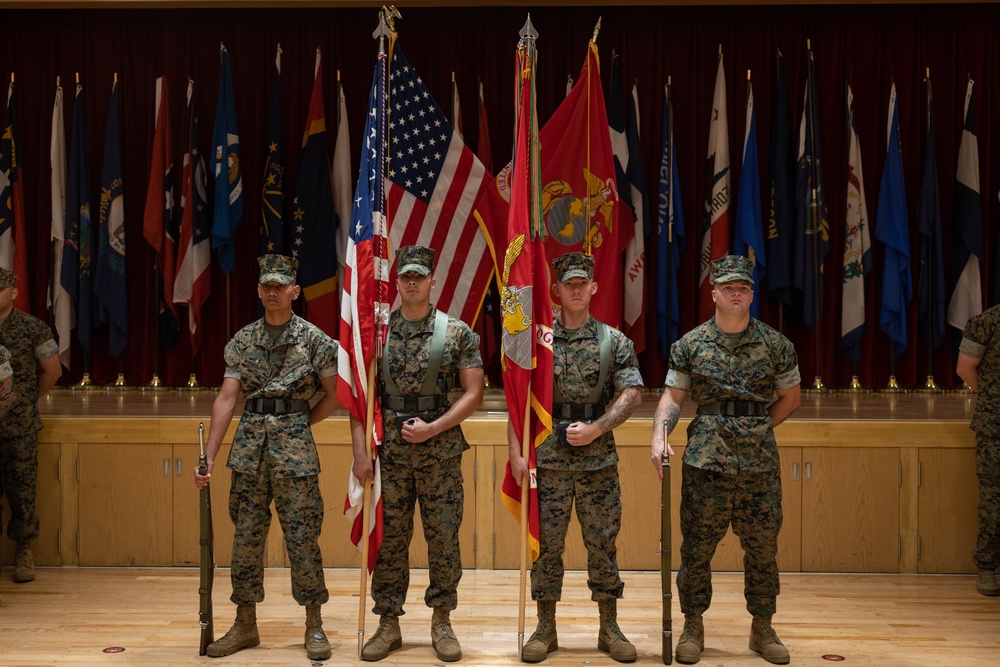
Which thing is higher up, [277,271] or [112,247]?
[112,247]

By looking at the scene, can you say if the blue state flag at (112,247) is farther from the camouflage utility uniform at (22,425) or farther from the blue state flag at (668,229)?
the blue state flag at (668,229)

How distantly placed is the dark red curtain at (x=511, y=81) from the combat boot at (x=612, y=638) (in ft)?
12.1

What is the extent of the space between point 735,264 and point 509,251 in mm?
1013

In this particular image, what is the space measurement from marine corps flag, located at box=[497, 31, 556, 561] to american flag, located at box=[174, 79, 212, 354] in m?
3.93

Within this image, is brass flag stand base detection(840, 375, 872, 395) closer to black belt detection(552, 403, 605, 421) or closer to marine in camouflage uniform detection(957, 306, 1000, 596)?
marine in camouflage uniform detection(957, 306, 1000, 596)

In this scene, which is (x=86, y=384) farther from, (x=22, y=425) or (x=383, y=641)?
(x=383, y=641)

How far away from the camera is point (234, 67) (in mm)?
8578

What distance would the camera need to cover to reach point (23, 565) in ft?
20.5

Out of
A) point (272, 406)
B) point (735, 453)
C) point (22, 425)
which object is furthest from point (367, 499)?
point (22, 425)

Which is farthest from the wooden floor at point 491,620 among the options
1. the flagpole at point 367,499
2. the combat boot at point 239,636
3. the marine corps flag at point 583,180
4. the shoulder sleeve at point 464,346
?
the marine corps flag at point 583,180

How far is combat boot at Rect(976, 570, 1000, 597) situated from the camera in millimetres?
6008

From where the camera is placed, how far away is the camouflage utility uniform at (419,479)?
16.1 ft

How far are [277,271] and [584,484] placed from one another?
164 centimetres

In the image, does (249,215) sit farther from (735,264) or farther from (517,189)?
(735,264)
